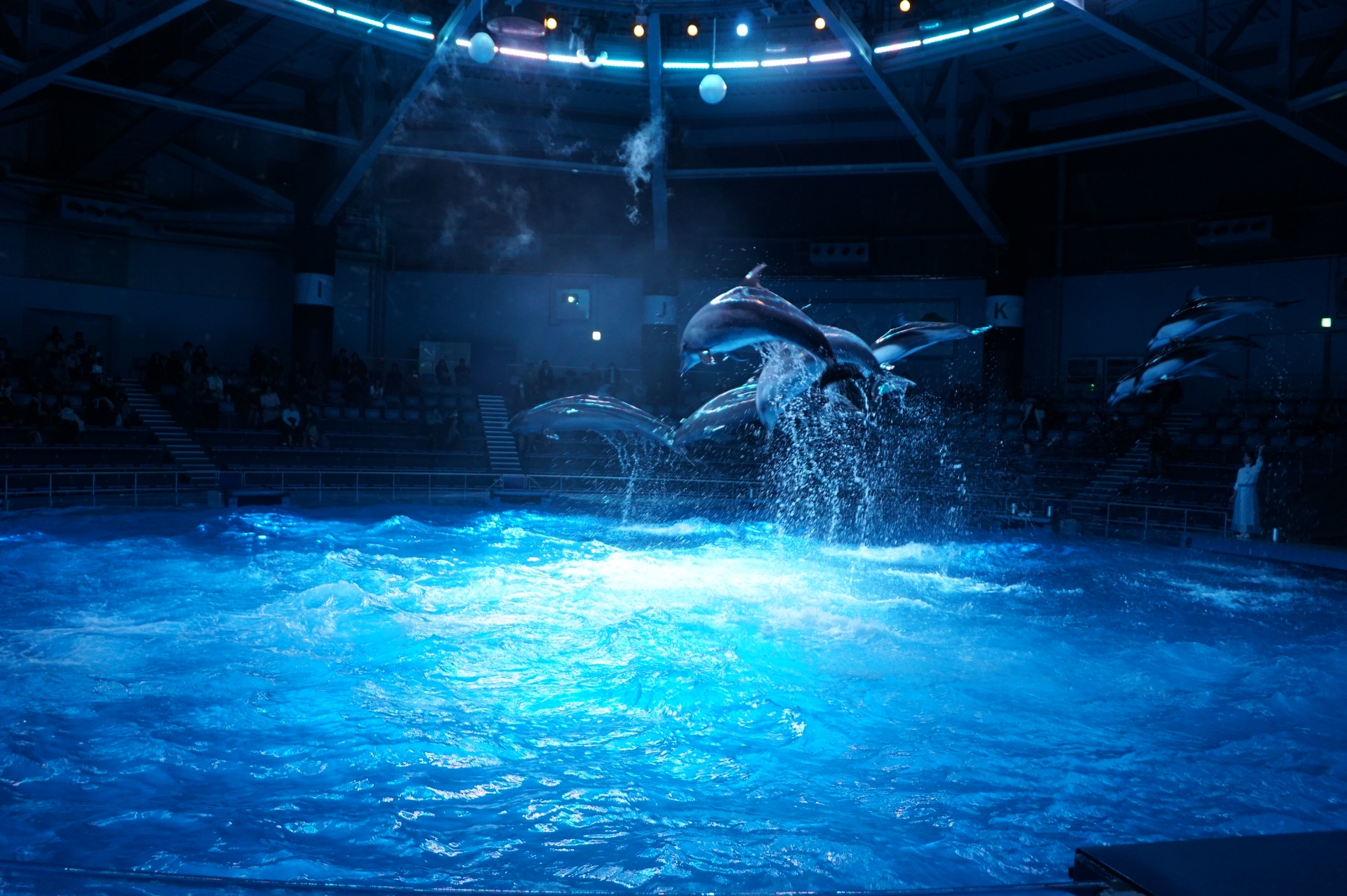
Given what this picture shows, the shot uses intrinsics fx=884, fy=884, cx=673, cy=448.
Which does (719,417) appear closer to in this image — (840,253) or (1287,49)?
(1287,49)

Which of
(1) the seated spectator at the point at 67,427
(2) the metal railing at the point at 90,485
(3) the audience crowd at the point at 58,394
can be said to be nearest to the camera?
(2) the metal railing at the point at 90,485

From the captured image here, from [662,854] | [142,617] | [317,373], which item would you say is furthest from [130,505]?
[662,854]

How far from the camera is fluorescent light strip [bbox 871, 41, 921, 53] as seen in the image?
15.6 metres

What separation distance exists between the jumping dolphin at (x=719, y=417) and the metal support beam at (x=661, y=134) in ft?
31.4

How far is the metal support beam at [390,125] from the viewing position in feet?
A: 49.2

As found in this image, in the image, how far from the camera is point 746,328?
686 cm

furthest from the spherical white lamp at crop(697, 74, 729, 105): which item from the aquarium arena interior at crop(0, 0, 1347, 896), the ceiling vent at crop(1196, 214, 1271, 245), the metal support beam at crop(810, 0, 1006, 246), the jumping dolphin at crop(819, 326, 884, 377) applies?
the ceiling vent at crop(1196, 214, 1271, 245)

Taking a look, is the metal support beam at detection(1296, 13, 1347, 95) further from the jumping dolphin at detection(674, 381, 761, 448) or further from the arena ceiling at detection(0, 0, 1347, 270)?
the jumping dolphin at detection(674, 381, 761, 448)

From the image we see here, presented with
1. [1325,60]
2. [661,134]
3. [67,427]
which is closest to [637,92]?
[661,134]

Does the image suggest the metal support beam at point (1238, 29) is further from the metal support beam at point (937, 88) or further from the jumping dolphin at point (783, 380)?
the jumping dolphin at point (783, 380)

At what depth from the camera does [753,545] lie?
13.1m

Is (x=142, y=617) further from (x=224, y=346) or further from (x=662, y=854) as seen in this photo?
(x=224, y=346)

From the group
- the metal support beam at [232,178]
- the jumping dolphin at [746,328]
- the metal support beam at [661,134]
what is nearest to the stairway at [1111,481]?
the jumping dolphin at [746,328]

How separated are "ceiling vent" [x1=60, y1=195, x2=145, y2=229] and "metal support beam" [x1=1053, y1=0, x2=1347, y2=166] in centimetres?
1775
